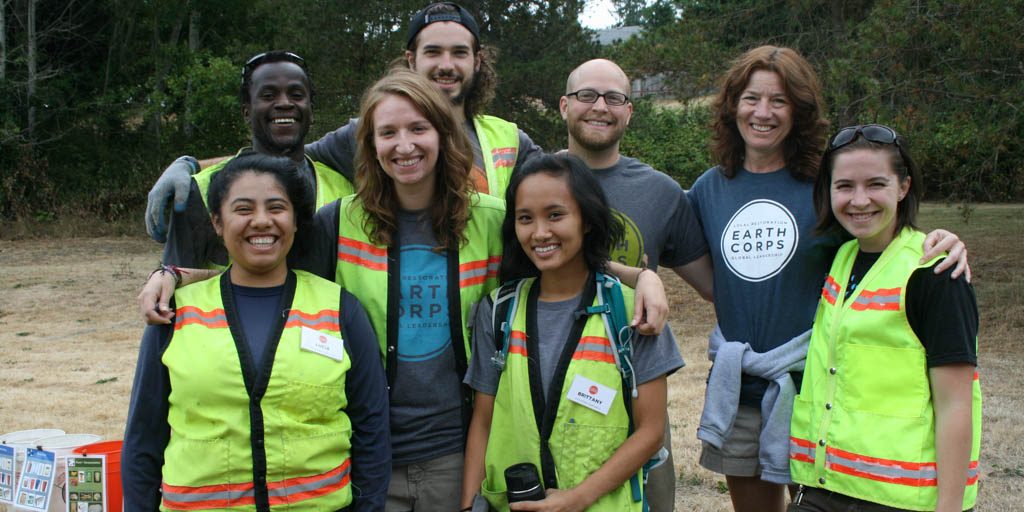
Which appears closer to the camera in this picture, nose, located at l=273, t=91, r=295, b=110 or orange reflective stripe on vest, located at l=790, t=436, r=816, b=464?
orange reflective stripe on vest, located at l=790, t=436, r=816, b=464

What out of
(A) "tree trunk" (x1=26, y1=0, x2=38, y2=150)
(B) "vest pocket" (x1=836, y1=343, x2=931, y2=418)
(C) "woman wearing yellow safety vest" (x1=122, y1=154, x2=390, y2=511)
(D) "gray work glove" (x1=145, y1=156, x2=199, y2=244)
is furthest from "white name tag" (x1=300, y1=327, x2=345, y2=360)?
(A) "tree trunk" (x1=26, y1=0, x2=38, y2=150)

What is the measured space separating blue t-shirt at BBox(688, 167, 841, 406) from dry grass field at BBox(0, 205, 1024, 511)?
6.81ft

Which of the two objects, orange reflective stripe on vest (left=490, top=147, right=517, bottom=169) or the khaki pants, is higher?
orange reflective stripe on vest (left=490, top=147, right=517, bottom=169)

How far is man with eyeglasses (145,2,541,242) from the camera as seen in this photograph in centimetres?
357

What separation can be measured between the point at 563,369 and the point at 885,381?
95cm

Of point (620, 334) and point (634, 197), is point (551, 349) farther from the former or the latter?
point (634, 197)

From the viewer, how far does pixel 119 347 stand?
31.8 ft

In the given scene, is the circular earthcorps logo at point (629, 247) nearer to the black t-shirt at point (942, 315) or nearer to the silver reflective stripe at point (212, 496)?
the black t-shirt at point (942, 315)

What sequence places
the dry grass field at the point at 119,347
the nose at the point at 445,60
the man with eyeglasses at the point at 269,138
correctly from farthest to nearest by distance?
the dry grass field at the point at 119,347, the nose at the point at 445,60, the man with eyeglasses at the point at 269,138

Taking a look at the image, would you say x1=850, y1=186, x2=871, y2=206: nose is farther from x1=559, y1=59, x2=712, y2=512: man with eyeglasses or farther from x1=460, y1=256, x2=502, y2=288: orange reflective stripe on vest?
x1=460, y1=256, x2=502, y2=288: orange reflective stripe on vest

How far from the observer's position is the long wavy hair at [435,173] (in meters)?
2.88

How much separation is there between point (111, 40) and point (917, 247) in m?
23.3

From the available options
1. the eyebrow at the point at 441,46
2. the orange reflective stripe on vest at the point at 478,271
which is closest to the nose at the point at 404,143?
the orange reflective stripe on vest at the point at 478,271

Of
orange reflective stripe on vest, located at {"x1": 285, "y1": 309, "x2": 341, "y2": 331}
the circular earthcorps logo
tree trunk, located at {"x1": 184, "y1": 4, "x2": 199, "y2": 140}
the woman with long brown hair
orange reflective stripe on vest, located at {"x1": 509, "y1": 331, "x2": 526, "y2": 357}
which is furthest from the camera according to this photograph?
tree trunk, located at {"x1": 184, "y1": 4, "x2": 199, "y2": 140}
